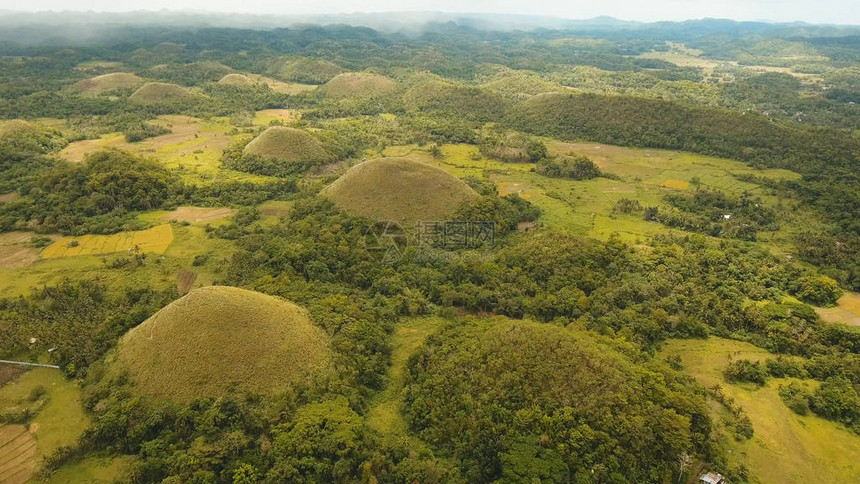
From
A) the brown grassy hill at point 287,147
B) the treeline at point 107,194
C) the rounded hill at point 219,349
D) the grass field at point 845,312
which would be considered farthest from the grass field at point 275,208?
the grass field at point 845,312

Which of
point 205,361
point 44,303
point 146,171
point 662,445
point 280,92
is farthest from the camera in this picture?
point 280,92

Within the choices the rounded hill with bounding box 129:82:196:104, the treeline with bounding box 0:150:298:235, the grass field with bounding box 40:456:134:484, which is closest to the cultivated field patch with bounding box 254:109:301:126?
the rounded hill with bounding box 129:82:196:104

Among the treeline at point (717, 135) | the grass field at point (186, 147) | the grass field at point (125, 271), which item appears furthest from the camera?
the grass field at point (186, 147)

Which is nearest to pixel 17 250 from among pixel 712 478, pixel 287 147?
pixel 287 147

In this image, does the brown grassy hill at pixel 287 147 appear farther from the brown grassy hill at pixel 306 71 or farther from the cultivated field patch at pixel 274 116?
the brown grassy hill at pixel 306 71

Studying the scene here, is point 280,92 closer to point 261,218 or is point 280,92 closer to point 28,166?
point 28,166

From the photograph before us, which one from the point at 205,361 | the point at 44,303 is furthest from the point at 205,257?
the point at 205,361

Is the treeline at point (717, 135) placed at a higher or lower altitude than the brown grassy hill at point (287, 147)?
higher
